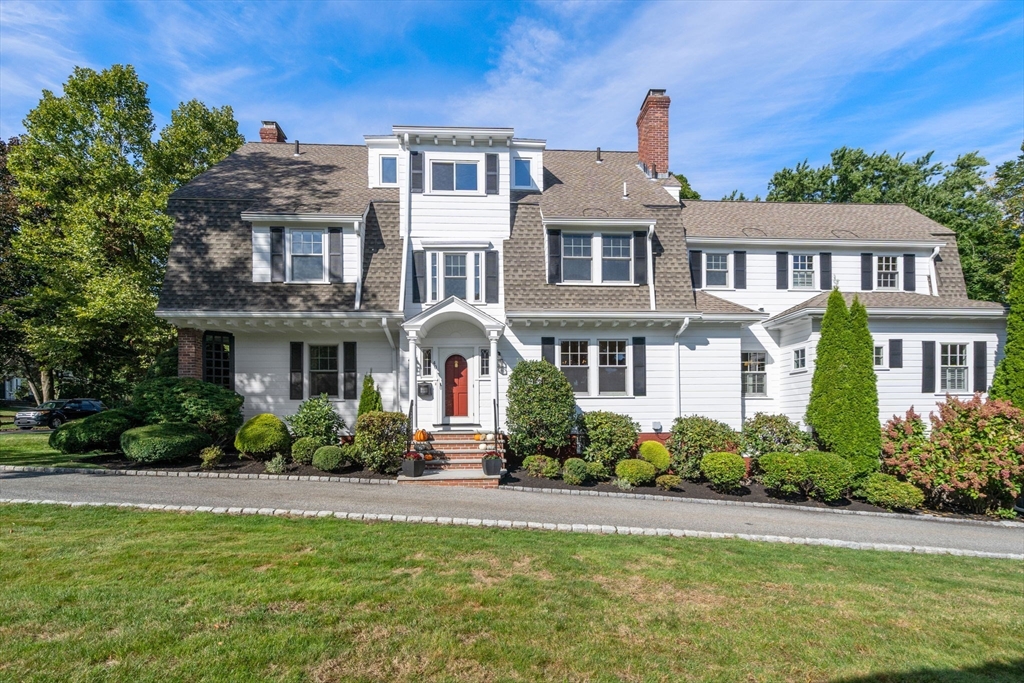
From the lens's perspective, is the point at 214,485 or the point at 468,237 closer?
the point at 214,485

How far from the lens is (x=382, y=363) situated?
1596 cm

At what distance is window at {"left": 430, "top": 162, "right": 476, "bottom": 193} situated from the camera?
16.5 metres

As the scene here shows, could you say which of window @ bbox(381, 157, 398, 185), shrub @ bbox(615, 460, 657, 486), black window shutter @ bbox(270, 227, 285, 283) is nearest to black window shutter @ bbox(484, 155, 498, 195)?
window @ bbox(381, 157, 398, 185)

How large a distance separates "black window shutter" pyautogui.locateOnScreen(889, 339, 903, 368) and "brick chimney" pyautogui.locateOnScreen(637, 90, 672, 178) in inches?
361

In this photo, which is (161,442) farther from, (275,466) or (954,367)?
(954,367)

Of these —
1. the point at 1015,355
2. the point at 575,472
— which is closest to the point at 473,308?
the point at 575,472

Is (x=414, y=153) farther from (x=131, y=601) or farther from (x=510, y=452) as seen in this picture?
(x=131, y=601)

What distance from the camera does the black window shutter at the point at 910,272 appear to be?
18562mm

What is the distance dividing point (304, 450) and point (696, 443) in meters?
9.59

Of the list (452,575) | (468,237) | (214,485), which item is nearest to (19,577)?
(452,575)

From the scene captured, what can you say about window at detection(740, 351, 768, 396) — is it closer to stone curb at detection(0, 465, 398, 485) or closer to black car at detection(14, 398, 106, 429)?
stone curb at detection(0, 465, 398, 485)

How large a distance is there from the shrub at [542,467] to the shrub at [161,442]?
7.87 meters

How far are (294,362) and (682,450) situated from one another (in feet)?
35.2

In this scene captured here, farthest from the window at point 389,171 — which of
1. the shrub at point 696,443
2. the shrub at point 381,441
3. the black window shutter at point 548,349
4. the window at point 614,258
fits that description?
the shrub at point 696,443
